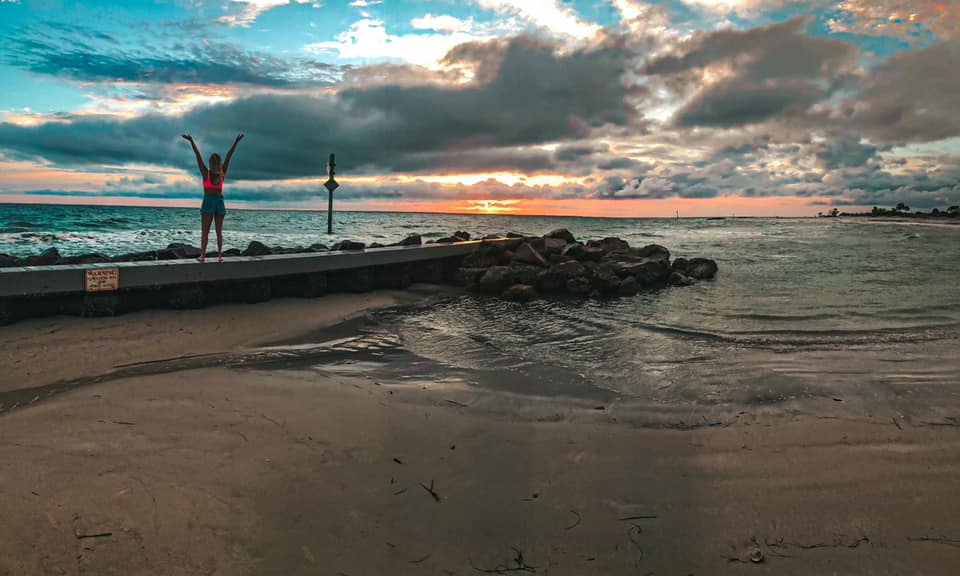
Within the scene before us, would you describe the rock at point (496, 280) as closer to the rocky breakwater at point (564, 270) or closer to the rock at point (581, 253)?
the rocky breakwater at point (564, 270)

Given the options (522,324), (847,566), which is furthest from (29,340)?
(847,566)

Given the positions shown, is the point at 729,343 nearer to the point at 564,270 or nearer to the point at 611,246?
the point at 564,270

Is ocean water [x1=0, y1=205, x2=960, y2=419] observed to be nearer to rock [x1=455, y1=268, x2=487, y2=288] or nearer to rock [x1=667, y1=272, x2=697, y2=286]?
rock [x1=667, y1=272, x2=697, y2=286]

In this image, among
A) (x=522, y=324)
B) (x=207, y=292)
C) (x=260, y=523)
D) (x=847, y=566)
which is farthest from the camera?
(x=522, y=324)

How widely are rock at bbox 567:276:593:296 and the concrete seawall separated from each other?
11.0ft

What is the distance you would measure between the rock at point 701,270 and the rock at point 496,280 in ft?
18.3

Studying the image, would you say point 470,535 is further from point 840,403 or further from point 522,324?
point 522,324

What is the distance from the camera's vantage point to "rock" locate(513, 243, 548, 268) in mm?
11398

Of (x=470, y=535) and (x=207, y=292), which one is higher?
(x=207, y=292)

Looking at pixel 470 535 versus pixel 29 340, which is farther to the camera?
pixel 29 340

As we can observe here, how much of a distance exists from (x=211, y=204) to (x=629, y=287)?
7.75 metres

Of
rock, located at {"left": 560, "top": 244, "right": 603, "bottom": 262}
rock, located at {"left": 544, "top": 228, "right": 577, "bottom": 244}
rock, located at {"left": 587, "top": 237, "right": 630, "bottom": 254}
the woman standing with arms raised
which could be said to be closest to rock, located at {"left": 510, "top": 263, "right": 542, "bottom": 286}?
rock, located at {"left": 560, "top": 244, "right": 603, "bottom": 262}

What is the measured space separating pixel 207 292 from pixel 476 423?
4.85 metres

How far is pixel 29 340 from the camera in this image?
15.4 feet
